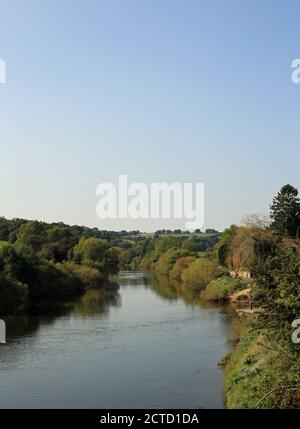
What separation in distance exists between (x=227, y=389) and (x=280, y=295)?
602 centimetres

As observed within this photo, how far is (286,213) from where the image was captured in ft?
211

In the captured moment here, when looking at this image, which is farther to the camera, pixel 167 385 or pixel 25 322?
pixel 25 322

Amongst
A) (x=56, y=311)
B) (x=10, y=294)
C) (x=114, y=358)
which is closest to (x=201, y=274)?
(x=56, y=311)

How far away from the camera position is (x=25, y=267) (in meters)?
55.7

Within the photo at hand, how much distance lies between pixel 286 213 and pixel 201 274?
14.4m

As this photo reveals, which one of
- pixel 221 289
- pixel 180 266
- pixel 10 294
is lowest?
pixel 221 289

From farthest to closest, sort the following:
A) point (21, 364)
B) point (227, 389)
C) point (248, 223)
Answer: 1. point (248, 223)
2. point (21, 364)
3. point (227, 389)

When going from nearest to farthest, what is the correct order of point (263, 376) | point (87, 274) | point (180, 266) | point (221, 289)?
point (263, 376) < point (221, 289) < point (87, 274) < point (180, 266)

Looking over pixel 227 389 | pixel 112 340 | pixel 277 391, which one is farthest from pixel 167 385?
pixel 112 340

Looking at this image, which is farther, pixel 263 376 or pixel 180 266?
pixel 180 266

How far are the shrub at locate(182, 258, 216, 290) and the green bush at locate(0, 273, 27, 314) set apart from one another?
90.4 feet

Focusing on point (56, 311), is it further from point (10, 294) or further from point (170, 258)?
point (170, 258)

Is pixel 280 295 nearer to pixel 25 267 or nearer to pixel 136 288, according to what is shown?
pixel 25 267

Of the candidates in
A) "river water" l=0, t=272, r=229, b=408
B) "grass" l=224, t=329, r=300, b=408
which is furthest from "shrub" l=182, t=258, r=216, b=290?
"grass" l=224, t=329, r=300, b=408
